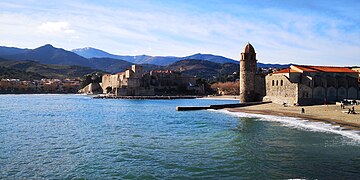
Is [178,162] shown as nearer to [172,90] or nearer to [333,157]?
[333,157]

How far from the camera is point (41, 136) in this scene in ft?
64.0

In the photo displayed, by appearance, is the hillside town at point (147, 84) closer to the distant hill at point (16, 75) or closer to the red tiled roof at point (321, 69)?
the distant hill at point (16, 75)

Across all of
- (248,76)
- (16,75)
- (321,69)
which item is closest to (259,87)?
(248,76)

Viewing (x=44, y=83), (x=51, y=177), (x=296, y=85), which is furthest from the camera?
(x=44, y=83)

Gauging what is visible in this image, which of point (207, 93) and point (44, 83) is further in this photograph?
point (44, 83)

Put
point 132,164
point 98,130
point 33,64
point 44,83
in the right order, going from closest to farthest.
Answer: point 132,164 → point 98,130 → point 44,83 → point 33,64

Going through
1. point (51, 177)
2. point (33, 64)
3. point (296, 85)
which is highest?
point (33, 64)

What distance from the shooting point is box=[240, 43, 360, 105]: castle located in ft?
120

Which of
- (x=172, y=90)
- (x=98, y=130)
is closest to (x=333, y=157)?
(x=98, y=130)

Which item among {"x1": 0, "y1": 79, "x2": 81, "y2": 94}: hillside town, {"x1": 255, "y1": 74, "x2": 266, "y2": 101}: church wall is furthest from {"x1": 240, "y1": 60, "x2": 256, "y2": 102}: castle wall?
{"x1": 0, "y1": 79, "x2": 81, "y2": 94}: hillside town

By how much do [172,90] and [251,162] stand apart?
3302 inches

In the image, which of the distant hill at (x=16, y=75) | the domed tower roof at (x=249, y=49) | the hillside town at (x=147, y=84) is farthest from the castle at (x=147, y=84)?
the domed tower roof at (x=249, y=49)

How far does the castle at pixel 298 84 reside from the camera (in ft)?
120

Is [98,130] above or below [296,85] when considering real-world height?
below
